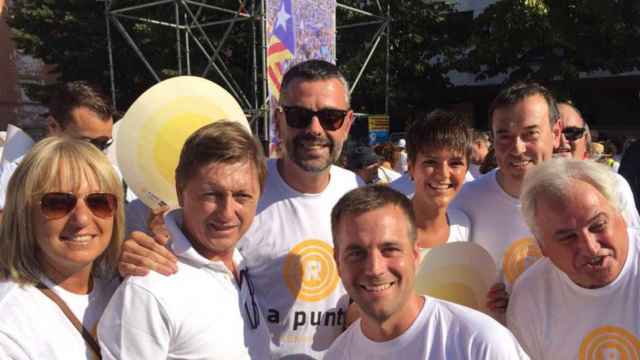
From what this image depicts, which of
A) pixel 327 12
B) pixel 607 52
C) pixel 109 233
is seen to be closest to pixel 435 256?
pixel 109 233

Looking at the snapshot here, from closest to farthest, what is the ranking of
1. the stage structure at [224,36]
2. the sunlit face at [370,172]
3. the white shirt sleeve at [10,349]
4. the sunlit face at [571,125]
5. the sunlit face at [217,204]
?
the white shirt sleeve at [10,349] → the sunlit face at [217,204] → the sunlit face at [571,125] → the sunlit face at [370,172] → the stage structure at [224,36]

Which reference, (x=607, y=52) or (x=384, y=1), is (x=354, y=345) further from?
(x=384, y=1)

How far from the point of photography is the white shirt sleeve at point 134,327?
1.73 metres

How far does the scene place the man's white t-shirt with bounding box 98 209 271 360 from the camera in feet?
5.74

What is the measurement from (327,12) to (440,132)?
5.94 meters

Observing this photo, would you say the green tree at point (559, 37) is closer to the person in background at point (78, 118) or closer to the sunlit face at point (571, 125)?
the sunlit face at point (571, 125)

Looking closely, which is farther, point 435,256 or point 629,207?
point 629,207

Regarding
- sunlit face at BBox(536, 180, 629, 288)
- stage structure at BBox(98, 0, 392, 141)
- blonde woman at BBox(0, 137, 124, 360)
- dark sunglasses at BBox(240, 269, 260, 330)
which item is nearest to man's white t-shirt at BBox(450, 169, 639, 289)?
sunlit face at BBox(536, 180, 629, 288)

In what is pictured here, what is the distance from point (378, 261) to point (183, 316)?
642 millimetres

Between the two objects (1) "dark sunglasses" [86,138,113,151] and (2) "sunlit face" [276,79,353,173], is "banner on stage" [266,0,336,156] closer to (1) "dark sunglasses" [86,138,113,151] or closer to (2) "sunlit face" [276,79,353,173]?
(1) "dark sunglasses" [86,138,113,151]

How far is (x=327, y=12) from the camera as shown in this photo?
822 cm

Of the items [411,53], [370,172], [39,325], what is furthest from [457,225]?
[411,53]

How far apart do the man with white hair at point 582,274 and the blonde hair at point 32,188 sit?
5.09ft

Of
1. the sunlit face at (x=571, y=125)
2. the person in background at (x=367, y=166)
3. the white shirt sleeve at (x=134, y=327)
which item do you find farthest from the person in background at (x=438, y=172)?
the person in background at (x=367, y=166)
